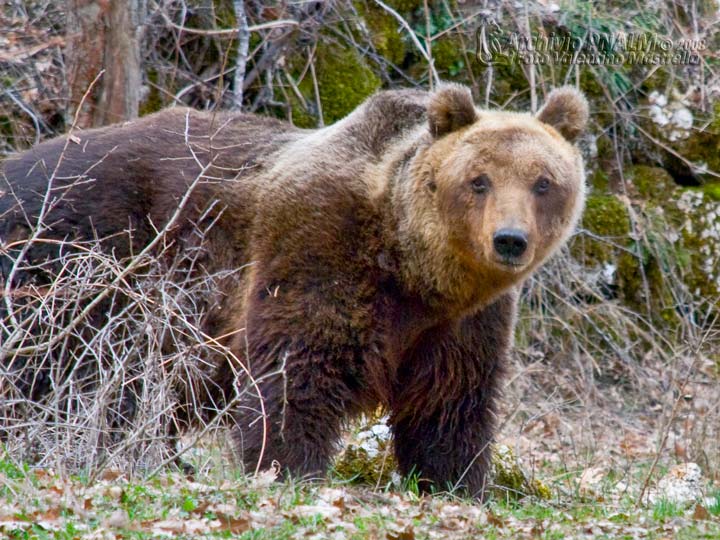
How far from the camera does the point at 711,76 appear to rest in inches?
448

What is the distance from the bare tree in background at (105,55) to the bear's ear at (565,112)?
3526 millimetres

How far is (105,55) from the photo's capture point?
8.38m

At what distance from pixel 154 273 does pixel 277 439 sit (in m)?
1.24

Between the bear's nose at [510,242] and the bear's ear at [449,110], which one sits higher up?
the bear's ear at [449,110]

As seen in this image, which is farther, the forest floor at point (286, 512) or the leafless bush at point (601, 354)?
the leafless bush at point (601, 354)

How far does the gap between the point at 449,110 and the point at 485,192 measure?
0.58m

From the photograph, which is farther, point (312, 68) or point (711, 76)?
point (711, 76)

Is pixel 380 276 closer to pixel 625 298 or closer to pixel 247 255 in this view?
pixel 247 255

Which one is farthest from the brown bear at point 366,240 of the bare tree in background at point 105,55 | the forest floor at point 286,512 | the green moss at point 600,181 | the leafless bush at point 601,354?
the green moss at point 600,181

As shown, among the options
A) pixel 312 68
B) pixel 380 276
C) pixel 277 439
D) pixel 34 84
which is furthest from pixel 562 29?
pixel 277 439

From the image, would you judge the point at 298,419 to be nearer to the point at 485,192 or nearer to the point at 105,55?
the point at 485,192

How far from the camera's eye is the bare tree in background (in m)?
8.30

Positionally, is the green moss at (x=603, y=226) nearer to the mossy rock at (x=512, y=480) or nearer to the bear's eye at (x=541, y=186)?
the mossy rock at (x=512, y=480)

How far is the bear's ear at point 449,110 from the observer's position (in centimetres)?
607
